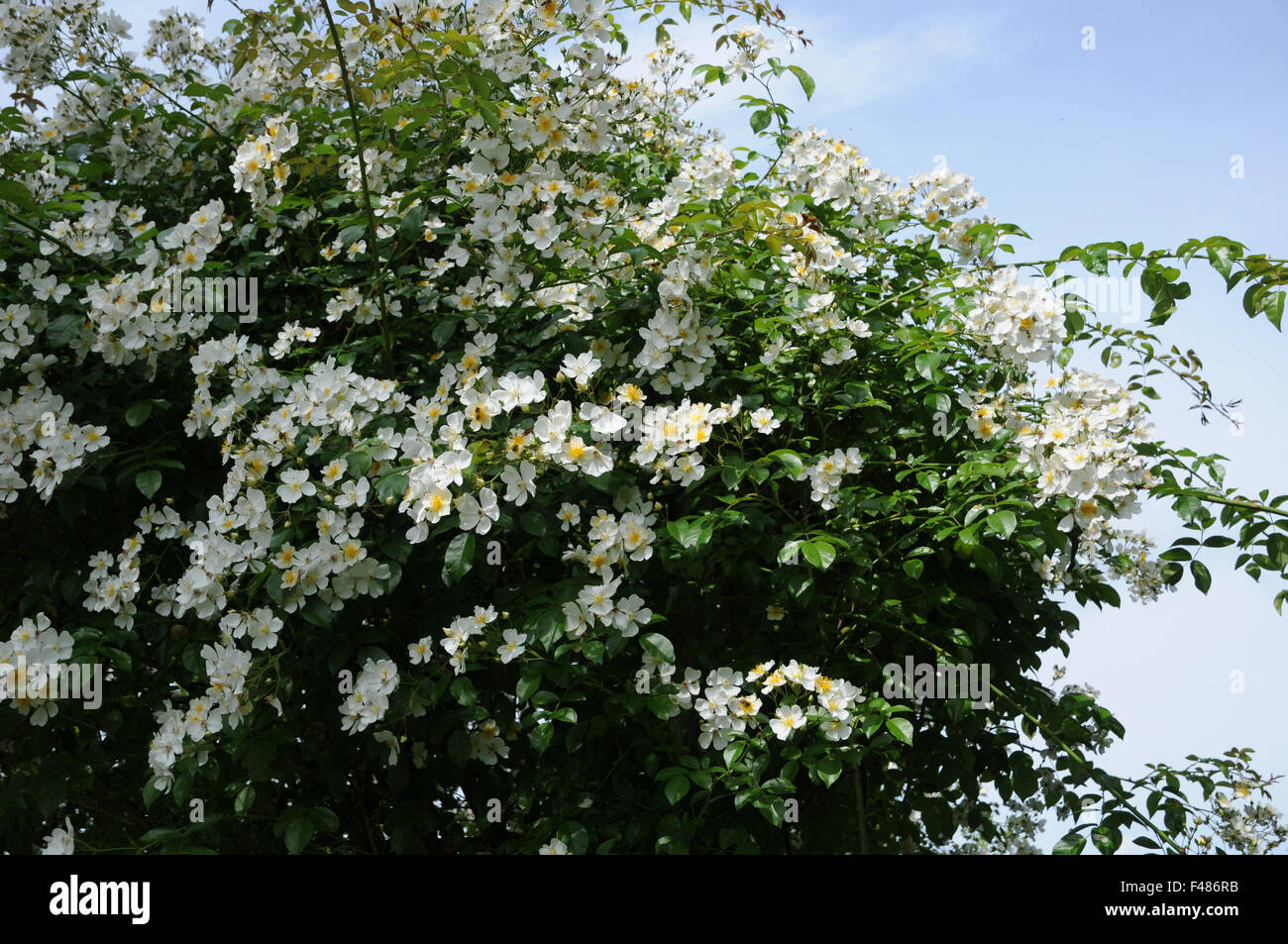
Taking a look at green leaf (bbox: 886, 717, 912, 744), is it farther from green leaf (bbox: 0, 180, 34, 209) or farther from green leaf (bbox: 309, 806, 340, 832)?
green leaf (bbox: 0, 180, 34, 209)

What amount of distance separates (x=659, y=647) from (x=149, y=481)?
107 cm

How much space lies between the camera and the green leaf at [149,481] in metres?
2.22

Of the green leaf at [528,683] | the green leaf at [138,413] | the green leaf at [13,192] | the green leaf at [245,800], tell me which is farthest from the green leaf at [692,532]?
the green leaf at [13,192]

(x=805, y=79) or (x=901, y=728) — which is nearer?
(x=901, y=728)

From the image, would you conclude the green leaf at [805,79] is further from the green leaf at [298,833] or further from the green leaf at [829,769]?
the green leaf at [298,833]

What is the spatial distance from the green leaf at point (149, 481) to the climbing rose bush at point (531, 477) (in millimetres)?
83

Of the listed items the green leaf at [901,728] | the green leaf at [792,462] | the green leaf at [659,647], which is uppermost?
the green leaf at [792,462]


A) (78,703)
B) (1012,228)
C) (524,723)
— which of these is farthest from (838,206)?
(78,703)

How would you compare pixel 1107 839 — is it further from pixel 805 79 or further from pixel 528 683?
pixel 805 79

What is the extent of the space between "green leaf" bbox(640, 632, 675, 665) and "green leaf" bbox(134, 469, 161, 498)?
102cm

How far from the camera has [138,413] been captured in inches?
91.4

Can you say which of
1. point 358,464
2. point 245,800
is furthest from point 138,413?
point 245,800

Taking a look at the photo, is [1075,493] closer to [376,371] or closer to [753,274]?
[753,274]
